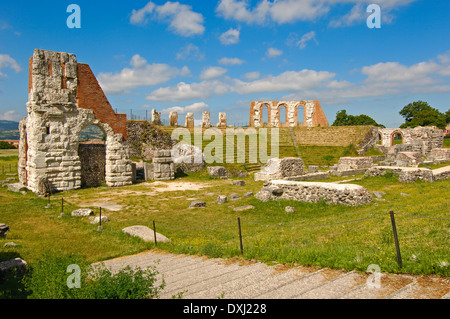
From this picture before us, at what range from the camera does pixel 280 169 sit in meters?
21.2

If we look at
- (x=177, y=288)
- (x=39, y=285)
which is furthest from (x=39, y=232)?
(x=177, y=288)

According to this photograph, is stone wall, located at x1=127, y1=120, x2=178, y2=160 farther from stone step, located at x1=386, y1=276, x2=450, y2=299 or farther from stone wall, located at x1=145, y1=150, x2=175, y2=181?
stone step, located at x1=386, y1=276, x2=450, y2=299

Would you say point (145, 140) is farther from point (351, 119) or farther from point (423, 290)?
point (351, 119)

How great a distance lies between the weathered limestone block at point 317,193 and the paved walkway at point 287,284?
22.7ft

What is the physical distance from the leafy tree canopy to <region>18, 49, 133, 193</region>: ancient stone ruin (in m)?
71.6

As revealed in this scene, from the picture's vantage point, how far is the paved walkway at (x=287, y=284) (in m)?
4.04

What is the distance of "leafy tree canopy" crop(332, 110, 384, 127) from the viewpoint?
8075cm

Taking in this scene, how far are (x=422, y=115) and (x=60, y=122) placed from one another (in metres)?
73.4

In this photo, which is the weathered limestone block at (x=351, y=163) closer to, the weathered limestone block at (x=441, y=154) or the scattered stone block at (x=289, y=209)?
the weathered limestone block at (x=441, y=154)

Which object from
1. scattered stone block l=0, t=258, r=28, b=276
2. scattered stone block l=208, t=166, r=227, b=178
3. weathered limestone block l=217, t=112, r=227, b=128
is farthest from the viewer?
weathered limestone block l=217, t=112, r=227, b=128

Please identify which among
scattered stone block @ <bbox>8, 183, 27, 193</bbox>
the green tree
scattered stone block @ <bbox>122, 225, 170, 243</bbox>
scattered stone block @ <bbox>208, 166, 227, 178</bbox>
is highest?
the green tree

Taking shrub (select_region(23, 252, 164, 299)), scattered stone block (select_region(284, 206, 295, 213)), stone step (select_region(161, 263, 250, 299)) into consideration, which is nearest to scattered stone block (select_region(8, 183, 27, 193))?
scattered stone block (select_region(284, 206, 295, 213))

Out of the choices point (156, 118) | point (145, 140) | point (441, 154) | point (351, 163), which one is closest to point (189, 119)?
point (156, 118)
